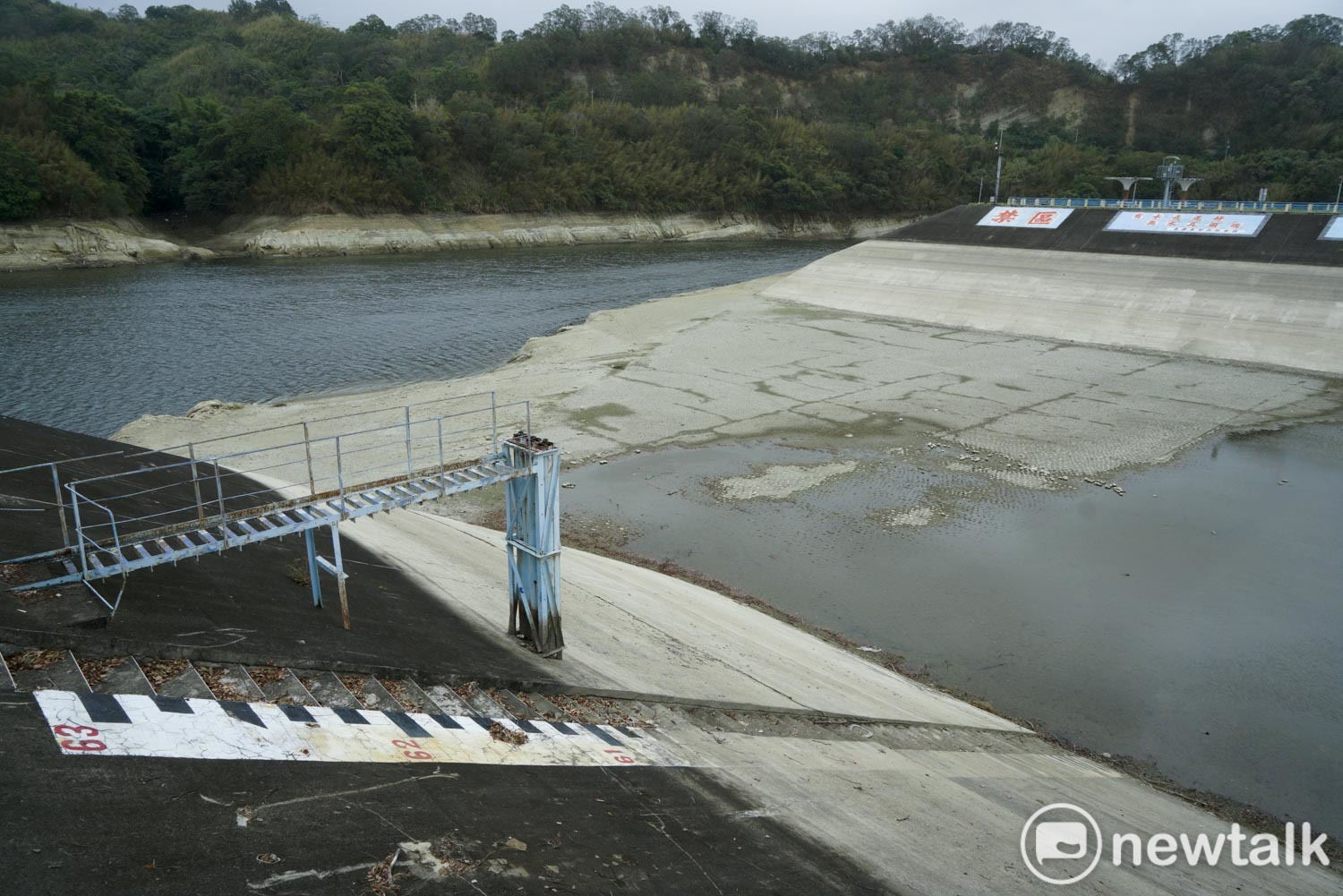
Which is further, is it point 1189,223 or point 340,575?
point 1189,223

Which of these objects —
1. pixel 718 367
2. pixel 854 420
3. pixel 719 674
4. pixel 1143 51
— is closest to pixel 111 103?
pixel 718 367

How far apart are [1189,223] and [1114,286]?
24.8 feet

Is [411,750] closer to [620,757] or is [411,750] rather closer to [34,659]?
[620,757]

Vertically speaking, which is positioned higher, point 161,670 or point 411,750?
point 161,670

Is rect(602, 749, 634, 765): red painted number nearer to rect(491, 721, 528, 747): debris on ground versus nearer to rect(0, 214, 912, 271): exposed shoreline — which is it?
rect(491, 721, 528, 747): debris on ground

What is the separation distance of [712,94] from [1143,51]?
7210 cm

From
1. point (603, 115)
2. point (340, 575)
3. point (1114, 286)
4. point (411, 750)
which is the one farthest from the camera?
point (603, 115)

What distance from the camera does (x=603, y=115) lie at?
11688cm

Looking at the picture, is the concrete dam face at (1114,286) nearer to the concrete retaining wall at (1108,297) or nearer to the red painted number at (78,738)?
the concrete retaining wall at (1108,297)

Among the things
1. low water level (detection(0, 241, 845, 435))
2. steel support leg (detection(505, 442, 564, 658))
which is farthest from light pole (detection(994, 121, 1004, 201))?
steel support leg (detection(505, 442, 564, 658))

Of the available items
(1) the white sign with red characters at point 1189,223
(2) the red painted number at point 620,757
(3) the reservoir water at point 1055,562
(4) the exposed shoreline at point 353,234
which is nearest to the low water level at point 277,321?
(3) the reservoir water at point 1055,562

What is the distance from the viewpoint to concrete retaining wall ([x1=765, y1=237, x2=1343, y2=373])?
1539 inches

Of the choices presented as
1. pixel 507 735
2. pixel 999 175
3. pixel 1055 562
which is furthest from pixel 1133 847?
pixel 999 175

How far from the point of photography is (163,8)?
143250 millimetres
